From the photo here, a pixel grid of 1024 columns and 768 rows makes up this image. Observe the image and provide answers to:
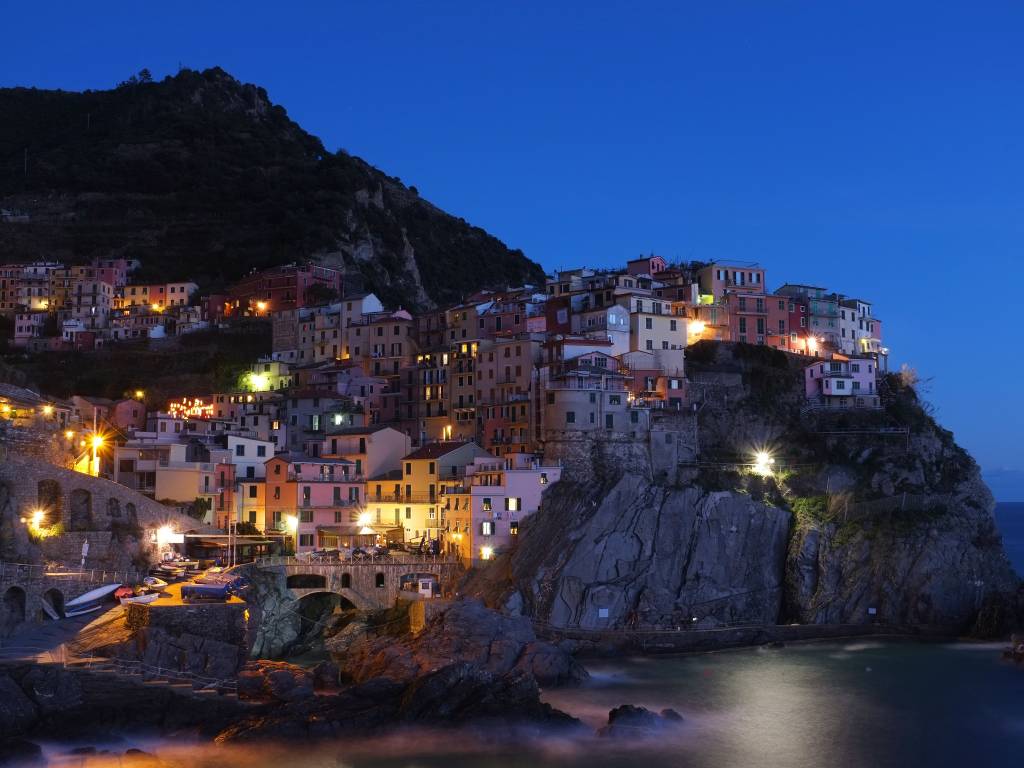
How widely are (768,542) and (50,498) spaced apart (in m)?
35.1

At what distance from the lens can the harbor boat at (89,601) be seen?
43000mm

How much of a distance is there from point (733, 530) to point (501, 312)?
2450 centimetres

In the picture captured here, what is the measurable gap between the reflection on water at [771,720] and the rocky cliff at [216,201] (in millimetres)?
55515

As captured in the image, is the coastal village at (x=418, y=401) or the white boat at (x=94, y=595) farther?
the coastal village at (x=418, y=401)

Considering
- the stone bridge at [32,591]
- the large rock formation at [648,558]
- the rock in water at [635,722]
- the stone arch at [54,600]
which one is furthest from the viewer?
the large rock formation at [648,558]

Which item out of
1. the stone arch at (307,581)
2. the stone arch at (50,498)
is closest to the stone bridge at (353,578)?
the stone arch at (307,581)

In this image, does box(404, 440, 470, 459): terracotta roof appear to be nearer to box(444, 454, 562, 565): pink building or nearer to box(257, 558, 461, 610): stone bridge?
box(444, 454, 562, 565): pink building

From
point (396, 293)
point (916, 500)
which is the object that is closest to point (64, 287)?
point (396, 293)

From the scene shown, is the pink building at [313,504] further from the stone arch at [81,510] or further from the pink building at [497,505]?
the stone arch at [81,510]

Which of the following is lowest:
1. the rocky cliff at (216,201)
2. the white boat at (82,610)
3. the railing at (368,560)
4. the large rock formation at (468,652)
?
the large rock formation at (468,652)

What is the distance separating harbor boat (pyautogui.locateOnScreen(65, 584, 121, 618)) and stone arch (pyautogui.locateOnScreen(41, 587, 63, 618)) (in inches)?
12.7

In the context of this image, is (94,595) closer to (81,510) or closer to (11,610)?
(11,610)

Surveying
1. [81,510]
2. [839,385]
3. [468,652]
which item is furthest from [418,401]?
[468,652]

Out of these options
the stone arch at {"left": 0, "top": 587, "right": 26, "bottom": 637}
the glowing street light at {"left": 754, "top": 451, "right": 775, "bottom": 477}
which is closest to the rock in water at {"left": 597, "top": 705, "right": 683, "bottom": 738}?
the stone arch at {"left": 0, "top": 587, "right": 26, "bottom": 637}
